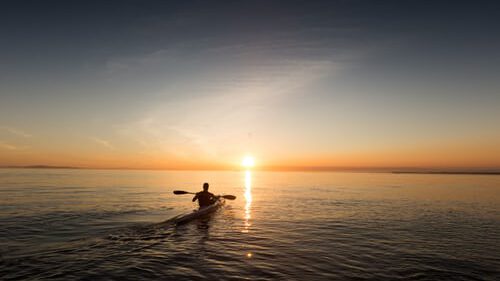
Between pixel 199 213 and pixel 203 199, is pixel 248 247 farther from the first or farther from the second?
pixel 203 199

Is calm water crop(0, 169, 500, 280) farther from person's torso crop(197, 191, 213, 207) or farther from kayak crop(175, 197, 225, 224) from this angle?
person's torso crop(197, 191, 213, 207)

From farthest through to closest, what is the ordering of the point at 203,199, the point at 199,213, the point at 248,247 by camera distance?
1. the point at 203,199
2. the point at 199,213
3. the point at 248,247

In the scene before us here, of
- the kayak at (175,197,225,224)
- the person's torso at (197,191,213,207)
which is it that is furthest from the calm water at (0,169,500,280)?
the person's torso at (197,191,213,207)

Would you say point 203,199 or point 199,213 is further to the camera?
point 203,199

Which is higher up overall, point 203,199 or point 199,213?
point 203,199

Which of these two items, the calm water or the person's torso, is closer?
the calm water

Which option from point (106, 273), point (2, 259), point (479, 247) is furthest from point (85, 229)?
point (479, 247)

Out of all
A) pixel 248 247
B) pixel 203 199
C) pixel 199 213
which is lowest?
pixel 248 247

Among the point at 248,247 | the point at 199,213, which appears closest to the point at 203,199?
the point at 199,213

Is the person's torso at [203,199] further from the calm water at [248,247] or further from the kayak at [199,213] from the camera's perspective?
the calm water at [248,247]

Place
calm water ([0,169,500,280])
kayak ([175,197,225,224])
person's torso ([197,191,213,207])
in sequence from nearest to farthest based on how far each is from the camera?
calm water ([0,169,500,280]), kayak ([175,197,225,224]), person's torso ([197,191,213,207])

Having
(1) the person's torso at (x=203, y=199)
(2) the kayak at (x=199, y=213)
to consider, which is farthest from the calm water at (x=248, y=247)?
(1) the person's torso at (x=203, y=199)

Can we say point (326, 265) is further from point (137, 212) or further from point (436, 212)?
point (436, 212)

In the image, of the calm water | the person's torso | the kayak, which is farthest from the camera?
the person's torso
